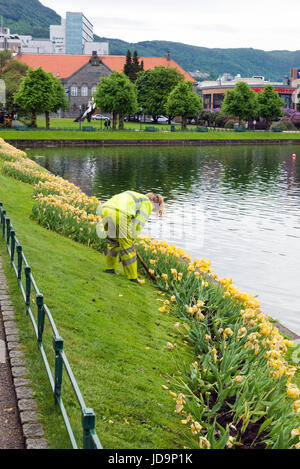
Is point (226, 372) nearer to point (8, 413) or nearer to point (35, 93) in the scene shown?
point (8, 413)

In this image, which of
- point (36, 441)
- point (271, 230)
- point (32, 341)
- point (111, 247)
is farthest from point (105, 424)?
point (271, 230)

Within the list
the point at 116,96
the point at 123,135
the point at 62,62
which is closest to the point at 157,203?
the point at 123,135

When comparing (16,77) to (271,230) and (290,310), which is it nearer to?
(271,230)

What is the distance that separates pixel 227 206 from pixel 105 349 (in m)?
21.6

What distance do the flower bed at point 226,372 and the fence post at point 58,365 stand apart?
1.38 metres

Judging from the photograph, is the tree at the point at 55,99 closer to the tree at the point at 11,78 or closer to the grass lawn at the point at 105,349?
the tree at the point at 11,78

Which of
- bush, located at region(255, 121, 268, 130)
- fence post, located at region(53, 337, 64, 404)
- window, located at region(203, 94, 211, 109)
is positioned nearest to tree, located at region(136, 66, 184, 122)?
bush, located at region(255, 121, 268, 130)

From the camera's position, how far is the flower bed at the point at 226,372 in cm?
574

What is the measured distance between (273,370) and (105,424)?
8.37 ft

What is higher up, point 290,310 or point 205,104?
point 205,104

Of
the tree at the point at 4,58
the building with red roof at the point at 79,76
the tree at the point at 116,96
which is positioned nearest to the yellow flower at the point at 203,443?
the tree at the point at 116,96

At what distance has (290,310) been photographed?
13.0 metres

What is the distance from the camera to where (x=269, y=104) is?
3969 inches

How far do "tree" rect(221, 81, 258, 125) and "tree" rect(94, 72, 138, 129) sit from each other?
21709mm
